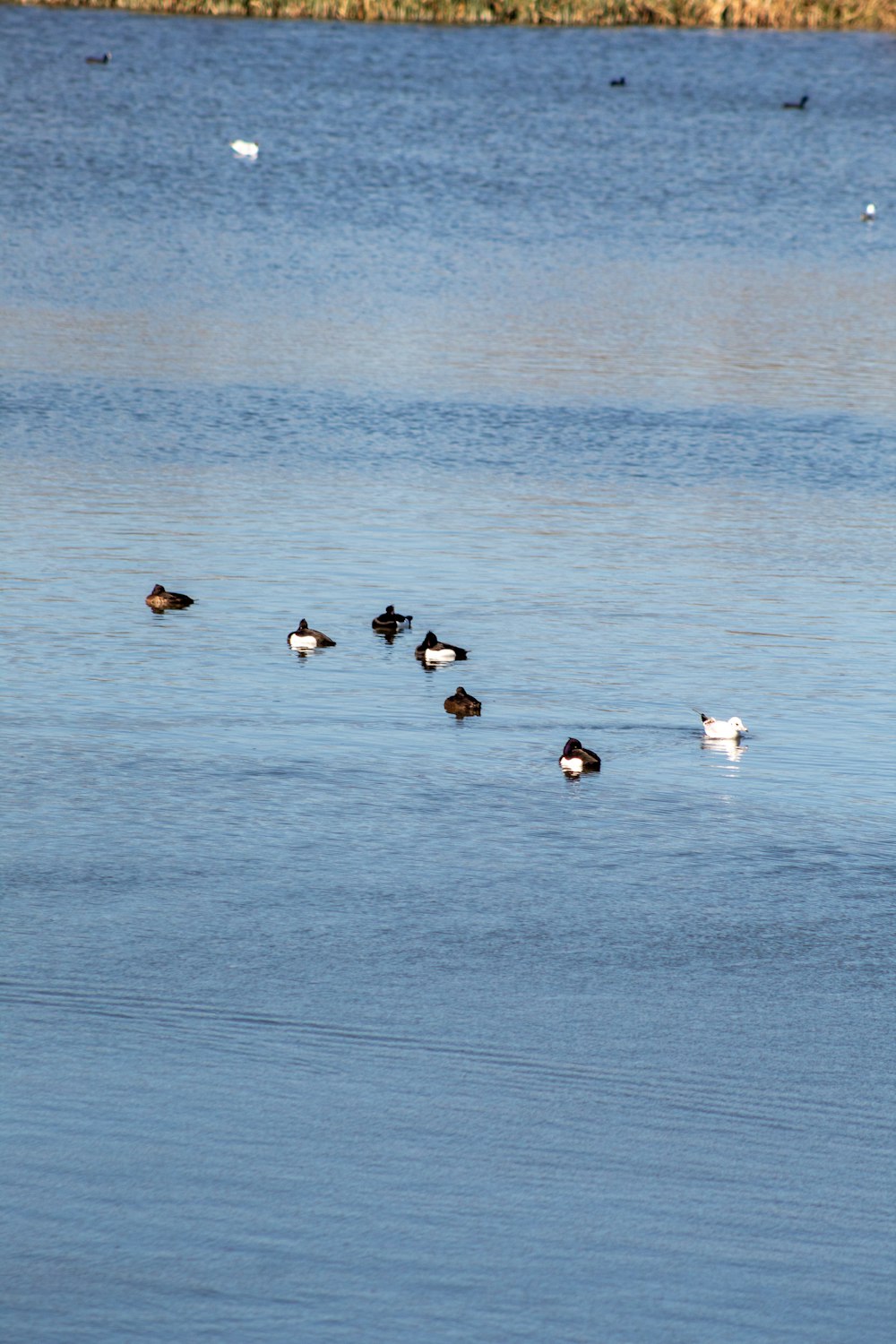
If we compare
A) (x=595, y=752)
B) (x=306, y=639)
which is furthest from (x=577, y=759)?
(x=306, y=639)

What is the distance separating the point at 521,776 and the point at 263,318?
69.4 feet

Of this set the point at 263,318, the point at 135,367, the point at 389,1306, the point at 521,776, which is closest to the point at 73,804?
the point at 521,776

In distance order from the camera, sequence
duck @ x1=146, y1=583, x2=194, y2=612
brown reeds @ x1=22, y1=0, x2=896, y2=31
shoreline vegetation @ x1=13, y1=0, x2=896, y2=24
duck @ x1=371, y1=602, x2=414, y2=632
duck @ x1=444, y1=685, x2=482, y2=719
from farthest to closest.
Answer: shoreline vegetation @ x1=13, y1=0, x2=896, y2=24 → brown reeds @ x1=22, y1=0, x2=896, y2=31 → duck @ x1=146, y1=583, x2=194, y2=612 → duck @ x1=371, y1=602, x2=414, y2=632 → duck @ x1=444, y1=685, x2=482, y2=719

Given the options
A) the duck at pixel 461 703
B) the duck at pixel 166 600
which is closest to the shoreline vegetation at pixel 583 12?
the duck at pixel 166 600

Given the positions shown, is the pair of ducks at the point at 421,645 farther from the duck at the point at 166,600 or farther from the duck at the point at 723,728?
the duck at the point at 723,728

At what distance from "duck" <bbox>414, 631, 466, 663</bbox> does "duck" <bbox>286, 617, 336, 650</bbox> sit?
0.88 meters

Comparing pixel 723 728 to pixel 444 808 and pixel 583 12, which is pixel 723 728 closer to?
pixel 444 808

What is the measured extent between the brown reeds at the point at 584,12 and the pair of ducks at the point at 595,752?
62.6 meters

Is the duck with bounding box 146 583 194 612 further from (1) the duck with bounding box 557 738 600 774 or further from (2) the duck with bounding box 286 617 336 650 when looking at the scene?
(1) the duck with bounding box 557 738 600 774

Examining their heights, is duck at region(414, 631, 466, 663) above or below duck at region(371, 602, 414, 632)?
below

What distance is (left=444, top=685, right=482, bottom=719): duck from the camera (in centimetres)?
1667

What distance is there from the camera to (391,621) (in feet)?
61.5

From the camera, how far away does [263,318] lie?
3512 centimetres

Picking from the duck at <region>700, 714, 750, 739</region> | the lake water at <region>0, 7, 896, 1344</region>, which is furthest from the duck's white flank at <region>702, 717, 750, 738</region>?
the lake water at <region>0, 7, 896, 1344</region>
